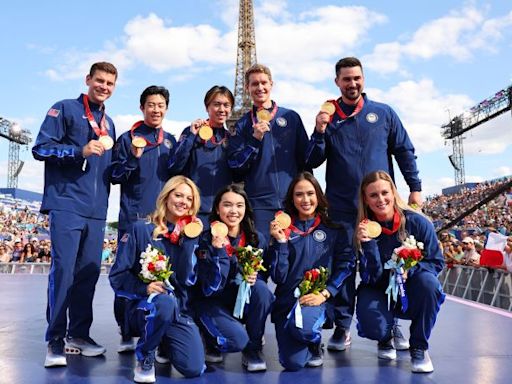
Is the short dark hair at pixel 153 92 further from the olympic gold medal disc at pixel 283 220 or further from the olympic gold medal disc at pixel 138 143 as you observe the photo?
the olympic gold medal disc at pixel 283 220

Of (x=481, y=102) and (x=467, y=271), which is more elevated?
(x=481, y=102)

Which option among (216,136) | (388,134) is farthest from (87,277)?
(388,134)

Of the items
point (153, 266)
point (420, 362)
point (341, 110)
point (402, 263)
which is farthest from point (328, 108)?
point (420, 362)

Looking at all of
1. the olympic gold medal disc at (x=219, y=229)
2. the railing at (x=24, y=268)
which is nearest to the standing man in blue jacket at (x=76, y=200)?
the olympic gold medal disc at (x=219, y=229)

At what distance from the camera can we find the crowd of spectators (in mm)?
9242

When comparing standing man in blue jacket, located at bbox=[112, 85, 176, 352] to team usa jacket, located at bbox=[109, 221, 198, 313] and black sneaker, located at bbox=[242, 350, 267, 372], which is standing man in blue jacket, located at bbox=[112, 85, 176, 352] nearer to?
team usa jacket, located at bbox=[109, 221, 198, 313]

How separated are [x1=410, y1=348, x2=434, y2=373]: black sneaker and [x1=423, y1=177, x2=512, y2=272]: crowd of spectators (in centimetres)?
497

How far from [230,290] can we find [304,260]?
564mm

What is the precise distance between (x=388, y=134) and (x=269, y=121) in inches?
38.7

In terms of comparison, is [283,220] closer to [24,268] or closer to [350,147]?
[350,147]

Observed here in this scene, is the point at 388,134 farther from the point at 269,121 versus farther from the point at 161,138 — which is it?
the point at 161,138

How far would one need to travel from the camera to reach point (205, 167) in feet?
12.4

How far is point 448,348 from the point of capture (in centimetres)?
373

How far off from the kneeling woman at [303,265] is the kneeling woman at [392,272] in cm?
20
